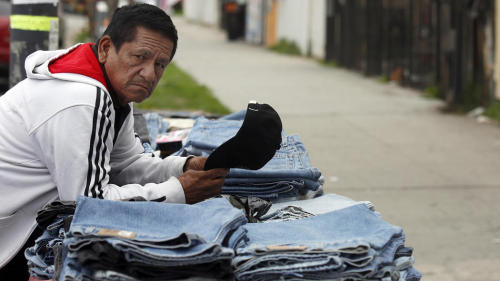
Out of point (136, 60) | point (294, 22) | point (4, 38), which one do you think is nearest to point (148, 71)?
point (136, 60)

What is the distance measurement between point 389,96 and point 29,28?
28.2 ft

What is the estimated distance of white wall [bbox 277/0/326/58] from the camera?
1878 cm

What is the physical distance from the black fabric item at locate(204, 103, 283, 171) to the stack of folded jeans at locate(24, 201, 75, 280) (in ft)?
1.83

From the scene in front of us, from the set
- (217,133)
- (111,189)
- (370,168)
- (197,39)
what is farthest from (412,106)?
(197,39)

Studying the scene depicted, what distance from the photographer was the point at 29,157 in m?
2.71

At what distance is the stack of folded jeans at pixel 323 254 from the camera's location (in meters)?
2.28

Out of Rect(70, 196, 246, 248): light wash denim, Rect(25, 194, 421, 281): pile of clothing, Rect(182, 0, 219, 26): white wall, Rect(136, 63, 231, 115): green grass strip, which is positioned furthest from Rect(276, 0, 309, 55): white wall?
Rect(70, 196, 246, 248): light wash denim

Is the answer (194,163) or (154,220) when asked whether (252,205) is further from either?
(154,220)

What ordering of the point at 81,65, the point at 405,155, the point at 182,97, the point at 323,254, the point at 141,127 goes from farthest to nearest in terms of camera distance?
1. the point at 182,97
2. the point at 405,155
3. the point at 141,127
4. the point at 81,65
5. the point at 323,254

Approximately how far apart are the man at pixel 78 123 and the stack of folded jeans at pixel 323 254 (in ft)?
1.61

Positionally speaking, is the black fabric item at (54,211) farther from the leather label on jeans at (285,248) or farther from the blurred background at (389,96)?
the blurred background at (389,96)

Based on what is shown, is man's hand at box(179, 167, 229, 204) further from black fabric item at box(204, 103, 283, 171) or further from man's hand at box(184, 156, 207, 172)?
man's hand at box(184, 156, 207, 172)

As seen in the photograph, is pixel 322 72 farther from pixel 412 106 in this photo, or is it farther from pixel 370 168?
pixel 370 168

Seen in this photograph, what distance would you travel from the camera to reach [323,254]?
2293 millimetres
